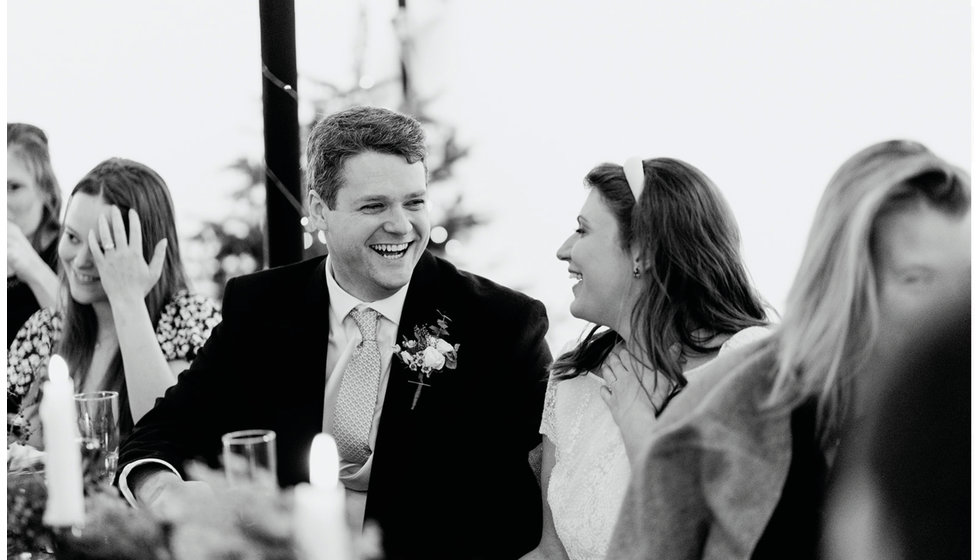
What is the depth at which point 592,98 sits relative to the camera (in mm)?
2100

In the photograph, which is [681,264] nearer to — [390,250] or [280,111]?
[390,250]

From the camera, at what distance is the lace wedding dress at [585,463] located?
1.89m

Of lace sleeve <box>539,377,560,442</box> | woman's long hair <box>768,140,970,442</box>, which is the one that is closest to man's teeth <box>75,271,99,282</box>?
lace sleeve <box>539,377,560,442</box>

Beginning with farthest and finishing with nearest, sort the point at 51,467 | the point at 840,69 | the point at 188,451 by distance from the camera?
1. the point at 188,451
2. the point at 840,69
3. the point at 51,467

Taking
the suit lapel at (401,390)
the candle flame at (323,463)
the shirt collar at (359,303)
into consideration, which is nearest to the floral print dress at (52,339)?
the shirt collar at (359,303)

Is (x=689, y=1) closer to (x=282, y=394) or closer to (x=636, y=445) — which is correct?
(x=636, y=445)

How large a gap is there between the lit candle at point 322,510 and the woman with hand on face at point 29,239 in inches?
74.4

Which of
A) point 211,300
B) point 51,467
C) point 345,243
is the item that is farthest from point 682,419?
point 211,300

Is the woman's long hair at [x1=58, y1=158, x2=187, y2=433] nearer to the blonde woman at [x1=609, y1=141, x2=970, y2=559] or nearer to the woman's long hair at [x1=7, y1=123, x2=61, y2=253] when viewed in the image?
the woman's long hair at [x1=7, y1=123, x2=61, y2=253]

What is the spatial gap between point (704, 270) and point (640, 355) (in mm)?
228

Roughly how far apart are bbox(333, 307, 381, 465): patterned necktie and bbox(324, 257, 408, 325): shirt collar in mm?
108

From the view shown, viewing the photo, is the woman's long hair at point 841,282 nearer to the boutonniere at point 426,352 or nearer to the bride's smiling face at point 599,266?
the bride's smiling face at point 599,266

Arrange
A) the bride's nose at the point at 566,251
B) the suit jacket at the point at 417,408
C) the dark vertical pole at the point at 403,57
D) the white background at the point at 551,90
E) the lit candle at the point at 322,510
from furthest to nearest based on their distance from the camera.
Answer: the dark vertical pole at the point at 403,57, the suit jacket at the point at 417,408, the bride's nose at the point at 566,251, the white background at the point at 551,90, the lit candle at the point at 322,510

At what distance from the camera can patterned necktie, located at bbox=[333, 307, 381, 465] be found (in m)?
2.29
